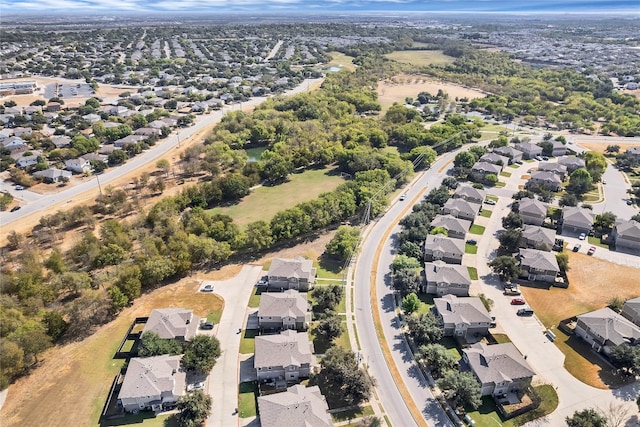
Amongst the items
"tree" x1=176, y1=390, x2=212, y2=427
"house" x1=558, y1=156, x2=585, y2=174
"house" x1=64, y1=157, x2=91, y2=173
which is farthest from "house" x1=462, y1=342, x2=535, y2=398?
"house" x1=64, y1=157, x2=91, y2=173

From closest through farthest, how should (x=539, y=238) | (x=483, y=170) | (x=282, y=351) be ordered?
(x=282, y=351)
(x=539, y=238)
(x=483, y=170)

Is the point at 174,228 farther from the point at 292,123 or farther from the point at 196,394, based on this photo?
the point at 292,123

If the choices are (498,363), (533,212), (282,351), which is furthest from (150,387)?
(533,212)

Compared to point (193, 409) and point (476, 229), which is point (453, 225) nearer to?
point (476, 229)

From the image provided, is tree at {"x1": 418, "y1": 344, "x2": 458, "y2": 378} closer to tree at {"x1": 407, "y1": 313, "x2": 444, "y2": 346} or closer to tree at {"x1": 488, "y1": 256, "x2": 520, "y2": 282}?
tree at {"x1": 407, "y1": 313, "x2": 444, "y2": 346}

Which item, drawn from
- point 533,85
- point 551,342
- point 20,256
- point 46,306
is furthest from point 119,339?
point 533,85
